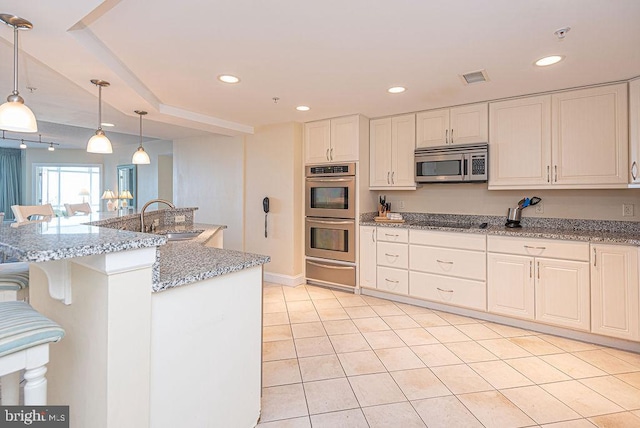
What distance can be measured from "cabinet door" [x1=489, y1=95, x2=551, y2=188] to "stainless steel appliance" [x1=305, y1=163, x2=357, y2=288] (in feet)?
5.10

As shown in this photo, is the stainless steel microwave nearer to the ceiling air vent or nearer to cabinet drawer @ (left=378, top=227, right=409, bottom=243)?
cabinet drawer @ (left=378, top=227, right=409, bottom=243)

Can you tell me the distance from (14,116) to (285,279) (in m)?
3.29

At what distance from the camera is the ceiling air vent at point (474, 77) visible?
8.54 feet

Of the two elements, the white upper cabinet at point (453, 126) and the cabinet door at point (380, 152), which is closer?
the white upper cabinet at point (453, 126)

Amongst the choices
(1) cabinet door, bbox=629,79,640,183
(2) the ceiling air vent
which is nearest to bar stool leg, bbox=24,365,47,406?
(2) the ceiling air vent

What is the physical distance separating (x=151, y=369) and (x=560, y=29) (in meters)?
2.75

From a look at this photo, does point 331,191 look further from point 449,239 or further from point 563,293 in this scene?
point 563,293


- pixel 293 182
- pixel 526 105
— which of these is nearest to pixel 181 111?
pixel 293 182

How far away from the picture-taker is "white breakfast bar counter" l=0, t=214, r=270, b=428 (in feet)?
3.56

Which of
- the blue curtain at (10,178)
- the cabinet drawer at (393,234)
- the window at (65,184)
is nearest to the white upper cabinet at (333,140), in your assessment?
the cabinet drawer at (393,234)

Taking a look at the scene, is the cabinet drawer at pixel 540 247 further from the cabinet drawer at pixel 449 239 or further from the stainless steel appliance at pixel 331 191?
the stainless steel appliance at pixel 331 191

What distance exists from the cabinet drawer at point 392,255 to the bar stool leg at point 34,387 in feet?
10.5

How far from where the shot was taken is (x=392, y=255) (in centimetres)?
374

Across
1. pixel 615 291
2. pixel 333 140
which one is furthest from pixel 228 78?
pixel 615 291
